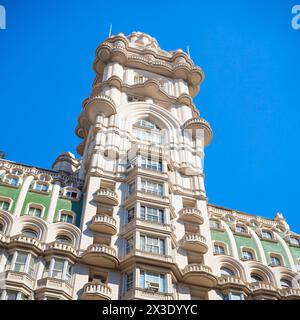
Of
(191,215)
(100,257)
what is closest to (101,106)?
(191,215)

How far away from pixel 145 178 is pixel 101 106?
1267cm

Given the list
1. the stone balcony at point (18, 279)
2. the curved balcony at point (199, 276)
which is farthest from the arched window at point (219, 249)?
the stone balcony at point (18, 279)

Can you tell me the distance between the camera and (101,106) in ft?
188

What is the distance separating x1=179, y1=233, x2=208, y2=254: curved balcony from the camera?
1709 inches

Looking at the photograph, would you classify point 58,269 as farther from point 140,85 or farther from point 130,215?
point 140,85

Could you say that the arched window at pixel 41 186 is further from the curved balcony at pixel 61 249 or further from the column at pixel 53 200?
the curved balcony at pixel 61 249

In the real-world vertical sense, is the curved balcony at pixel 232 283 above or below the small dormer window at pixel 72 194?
below

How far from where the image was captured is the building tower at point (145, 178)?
39.6 meters

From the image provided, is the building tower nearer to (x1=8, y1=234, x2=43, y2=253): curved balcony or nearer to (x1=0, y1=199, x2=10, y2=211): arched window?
(x1=8, y1=234, x2=43, y2=253): curved balcony

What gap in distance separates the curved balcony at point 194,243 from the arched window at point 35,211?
12.2 metres

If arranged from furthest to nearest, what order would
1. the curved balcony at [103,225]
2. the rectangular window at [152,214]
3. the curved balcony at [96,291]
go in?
the rectangular window at [152,214]
the curved balcony at [103,225]
the curved balcony at [96,291]

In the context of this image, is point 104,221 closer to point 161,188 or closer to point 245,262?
point 161,188

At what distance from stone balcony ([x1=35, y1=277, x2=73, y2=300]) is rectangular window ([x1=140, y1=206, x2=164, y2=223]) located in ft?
30.3
